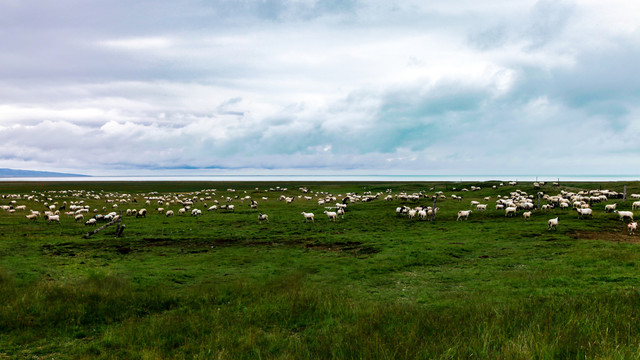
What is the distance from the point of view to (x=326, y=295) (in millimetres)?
14430

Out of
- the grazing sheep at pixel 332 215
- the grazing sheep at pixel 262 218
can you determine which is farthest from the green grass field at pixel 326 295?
the grazing sheep at pixel 332 215

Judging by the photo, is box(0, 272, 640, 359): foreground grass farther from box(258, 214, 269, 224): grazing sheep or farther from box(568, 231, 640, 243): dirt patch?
box(258, 214, 269, 224): grazing sheep

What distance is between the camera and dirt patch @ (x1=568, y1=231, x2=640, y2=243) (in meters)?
27.4

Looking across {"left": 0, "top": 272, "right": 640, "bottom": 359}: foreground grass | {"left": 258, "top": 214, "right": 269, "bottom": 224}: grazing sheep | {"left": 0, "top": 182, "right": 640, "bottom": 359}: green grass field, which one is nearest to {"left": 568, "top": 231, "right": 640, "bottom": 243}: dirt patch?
{"left": 0, "top": 182, "right": 640, "bottom": 359}: green grass field

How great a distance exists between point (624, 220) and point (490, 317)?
37137mm

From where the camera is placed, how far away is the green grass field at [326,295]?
858 cm

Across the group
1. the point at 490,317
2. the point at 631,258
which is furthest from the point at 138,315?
the point at 631,258

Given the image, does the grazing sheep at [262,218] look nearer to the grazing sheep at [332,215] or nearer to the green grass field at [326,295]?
the grazing sheep at [332,215]

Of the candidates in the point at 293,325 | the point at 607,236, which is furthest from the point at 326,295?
the point at 607,236

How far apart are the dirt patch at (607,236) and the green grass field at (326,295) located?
0.50 ft

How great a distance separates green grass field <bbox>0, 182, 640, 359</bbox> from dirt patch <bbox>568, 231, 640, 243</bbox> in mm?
152

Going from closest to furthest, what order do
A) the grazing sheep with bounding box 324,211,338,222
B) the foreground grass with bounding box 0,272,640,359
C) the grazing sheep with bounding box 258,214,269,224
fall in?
the foreground grass with bounding box 0,272,640,359 → the grazing sheep with bounding box 258,214,269,224 → the grazing sheep with bounding box 324,211,338,222

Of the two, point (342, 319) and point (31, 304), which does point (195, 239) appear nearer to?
point (31, 304)

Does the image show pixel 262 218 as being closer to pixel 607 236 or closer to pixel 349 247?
pixel 349 247
